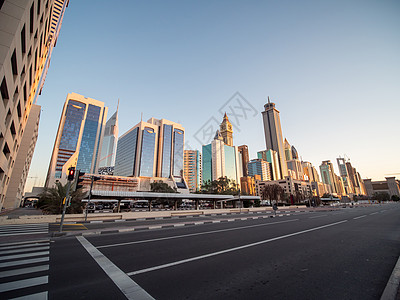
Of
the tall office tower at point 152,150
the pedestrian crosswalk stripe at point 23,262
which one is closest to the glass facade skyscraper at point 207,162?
the tall office tower at point 152,150

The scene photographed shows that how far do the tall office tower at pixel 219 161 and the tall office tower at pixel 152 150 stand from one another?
39.6 meters

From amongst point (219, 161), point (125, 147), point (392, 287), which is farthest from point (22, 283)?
point (219, 161)

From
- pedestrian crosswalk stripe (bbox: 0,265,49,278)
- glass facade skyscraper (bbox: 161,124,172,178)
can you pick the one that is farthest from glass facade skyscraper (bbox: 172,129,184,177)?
pedestrian crosswalk stripe (bbox: 0,265,49,278)

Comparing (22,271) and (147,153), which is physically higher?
(147,153)

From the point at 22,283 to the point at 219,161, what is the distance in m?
165

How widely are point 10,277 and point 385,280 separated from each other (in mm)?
7749

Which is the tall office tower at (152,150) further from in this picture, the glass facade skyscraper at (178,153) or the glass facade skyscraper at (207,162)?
the glass facade skyscraper at (207,162)

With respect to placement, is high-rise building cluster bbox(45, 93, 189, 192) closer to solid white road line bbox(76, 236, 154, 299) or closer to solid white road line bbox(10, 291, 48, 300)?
solid white road line bbox(76, 236, 154, 299)

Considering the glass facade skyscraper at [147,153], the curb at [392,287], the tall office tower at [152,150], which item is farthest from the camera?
the tall office tower at [152,150]

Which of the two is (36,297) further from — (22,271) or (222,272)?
(222,272)

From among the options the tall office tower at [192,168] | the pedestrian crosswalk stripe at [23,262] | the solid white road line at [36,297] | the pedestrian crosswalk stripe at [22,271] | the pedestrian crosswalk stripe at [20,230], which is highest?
the tall office tower at [192,168]

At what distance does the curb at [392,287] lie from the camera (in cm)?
291

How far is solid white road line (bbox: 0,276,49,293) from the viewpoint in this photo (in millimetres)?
3326

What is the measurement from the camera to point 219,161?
167000 millimetres
